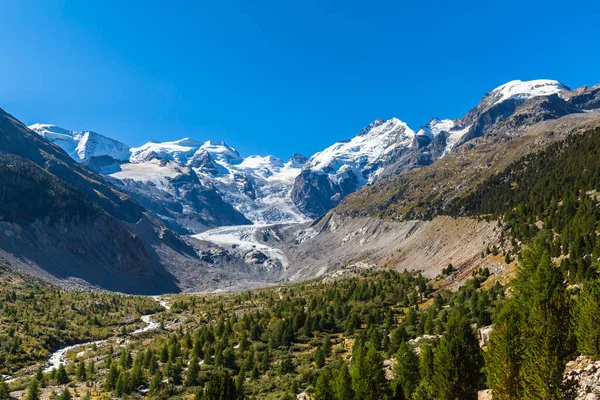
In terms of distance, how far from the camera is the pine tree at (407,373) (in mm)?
38938

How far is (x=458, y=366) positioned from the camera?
33.9 metres

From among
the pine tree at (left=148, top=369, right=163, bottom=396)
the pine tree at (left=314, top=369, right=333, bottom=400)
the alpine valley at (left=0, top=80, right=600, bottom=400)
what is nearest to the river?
the alpine valley at (left=0, top=80, right=600, bottom=400)

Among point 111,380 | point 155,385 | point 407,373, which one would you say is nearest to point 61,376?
point 111,380

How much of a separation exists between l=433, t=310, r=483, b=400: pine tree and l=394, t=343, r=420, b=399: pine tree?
16.0ft

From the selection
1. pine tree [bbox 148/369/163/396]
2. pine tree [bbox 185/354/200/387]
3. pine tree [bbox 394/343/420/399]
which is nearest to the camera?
pine tree [bbox 394/343/420/399]

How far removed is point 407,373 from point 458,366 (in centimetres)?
698

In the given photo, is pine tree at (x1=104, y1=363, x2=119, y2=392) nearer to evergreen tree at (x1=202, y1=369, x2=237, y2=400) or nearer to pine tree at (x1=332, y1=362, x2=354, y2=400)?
pine tree at (x1=332, y1=362, x2=354, y2=400)

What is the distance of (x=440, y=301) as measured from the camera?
7556cm

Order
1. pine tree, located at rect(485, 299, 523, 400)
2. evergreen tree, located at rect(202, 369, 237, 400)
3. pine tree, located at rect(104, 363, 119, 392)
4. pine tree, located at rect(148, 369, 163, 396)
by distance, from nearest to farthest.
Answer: evergreen tree, located at rect(202, 369, 237, 400)
pine tree, located at rect(485, 299, 523, 400)
pine tree, located at rect(148, 369, 163, 396)
pine tree, located at rect(104, 363, 119, 392)

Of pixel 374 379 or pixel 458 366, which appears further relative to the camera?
pixel 374 379

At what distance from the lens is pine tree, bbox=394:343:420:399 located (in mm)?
38938

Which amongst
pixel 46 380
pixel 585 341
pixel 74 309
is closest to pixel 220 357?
pixel 46 380

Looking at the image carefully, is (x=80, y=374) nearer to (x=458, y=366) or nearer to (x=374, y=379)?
(x=374, y=379)

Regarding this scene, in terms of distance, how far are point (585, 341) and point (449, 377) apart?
10386 mm
